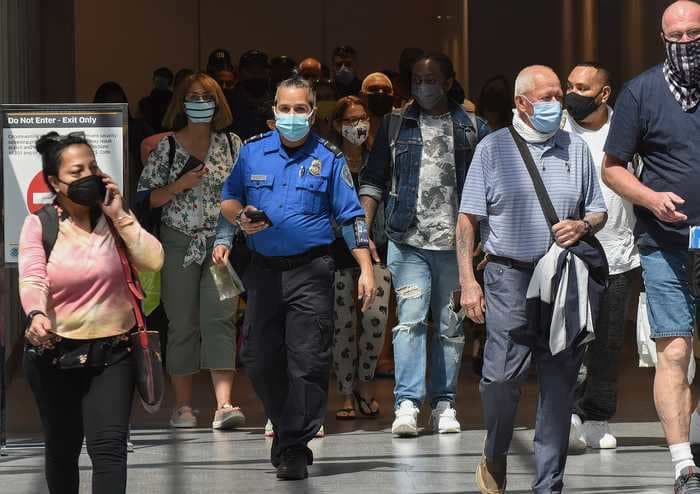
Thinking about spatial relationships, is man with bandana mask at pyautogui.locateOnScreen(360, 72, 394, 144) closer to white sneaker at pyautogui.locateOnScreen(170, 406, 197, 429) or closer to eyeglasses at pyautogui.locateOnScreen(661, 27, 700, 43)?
white sneaker at pyautogui.locateOnScreen(170, 406, 197, 429)

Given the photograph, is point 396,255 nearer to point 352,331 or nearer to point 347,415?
point 352,331

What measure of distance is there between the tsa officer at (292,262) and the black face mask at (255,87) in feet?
13.3

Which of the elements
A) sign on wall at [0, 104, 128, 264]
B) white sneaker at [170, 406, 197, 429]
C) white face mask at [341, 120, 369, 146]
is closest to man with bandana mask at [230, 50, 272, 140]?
white face mask at [341, 120, 369, 146]

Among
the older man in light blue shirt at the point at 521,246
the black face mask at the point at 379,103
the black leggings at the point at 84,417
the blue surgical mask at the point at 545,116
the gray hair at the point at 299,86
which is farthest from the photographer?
the black face mask at the point at 379,103

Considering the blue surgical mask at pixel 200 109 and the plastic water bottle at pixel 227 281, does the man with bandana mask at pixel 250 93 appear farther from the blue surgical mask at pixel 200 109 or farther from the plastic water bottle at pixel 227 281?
the plastic water bottle at pixel 227 281

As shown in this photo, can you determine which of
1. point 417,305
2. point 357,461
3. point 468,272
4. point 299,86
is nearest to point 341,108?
point 417,305

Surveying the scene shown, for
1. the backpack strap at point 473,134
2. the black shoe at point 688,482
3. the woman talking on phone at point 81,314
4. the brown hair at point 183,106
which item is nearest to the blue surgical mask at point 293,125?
the backpack strap at point 473,134

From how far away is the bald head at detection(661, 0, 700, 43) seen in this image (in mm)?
6742

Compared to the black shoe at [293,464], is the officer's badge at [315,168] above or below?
above

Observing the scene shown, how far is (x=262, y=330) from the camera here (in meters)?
7.56

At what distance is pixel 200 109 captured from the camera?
9.02 metres

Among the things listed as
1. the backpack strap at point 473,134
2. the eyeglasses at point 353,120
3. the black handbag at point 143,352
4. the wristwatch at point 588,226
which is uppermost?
the eyeglasses at point 353,120

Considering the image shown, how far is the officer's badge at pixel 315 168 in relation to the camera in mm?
7574

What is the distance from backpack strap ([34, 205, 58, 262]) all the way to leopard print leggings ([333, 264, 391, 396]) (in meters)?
3.52
